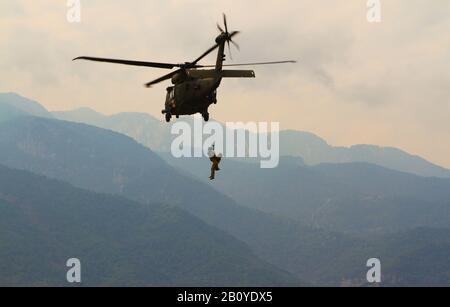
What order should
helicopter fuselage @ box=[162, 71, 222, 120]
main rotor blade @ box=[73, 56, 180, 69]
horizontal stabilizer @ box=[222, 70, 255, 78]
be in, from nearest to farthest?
1. main rotor blade @ box=[73, 56, 180, 69]
2. horizontal stabilizer @ box=[222, 70, 255, 78]
3. helicopter fuselage @ box=[162, 71, 222, 120]

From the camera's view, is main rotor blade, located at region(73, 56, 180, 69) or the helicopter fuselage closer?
main rotor blade, located at region(73, 56, 180, 69)

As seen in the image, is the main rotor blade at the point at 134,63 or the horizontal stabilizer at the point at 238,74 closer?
the main rotor blade at the point at 134,63

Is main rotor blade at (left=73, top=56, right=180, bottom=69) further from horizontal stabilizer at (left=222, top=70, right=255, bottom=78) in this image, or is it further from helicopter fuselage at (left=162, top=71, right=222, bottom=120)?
horizontal stabilizer at (left=222, top=70, right=255, bottom=78)

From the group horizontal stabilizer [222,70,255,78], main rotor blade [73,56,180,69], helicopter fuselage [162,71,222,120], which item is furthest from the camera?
helicopter fuselage [162,71,222,120]

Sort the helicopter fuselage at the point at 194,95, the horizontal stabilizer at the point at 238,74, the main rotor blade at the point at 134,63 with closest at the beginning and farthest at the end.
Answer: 1. the main rotor blade at the point at 134,63
2. the horizontal stabilizer at the point at 238,74
3. the helicopter fuselage at the point at 194,95

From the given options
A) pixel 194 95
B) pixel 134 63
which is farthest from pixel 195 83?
pixel 134 63

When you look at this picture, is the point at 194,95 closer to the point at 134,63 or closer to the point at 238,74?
the point at 238,74

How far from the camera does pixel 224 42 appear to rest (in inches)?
2099

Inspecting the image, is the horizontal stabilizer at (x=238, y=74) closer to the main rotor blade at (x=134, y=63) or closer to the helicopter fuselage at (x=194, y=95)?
the helicopter fuselage at (x=194, y=95)
